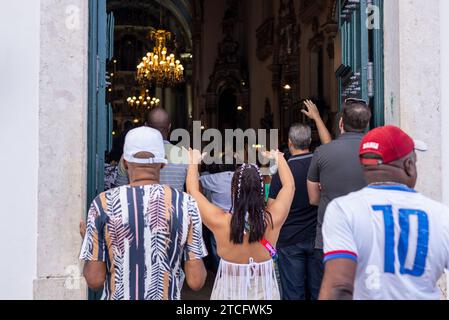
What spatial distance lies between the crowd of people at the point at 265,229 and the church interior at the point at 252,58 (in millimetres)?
2042

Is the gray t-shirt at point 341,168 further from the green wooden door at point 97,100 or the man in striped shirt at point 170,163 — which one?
the green wooden door at point 97,100

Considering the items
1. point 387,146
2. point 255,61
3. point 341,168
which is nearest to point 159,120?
point 341,168

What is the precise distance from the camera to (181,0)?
28.4 metres

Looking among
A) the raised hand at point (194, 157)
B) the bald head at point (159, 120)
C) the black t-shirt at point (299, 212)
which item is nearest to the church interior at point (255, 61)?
the bald head at point (159, 120)

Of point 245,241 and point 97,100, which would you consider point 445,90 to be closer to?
point 245,241

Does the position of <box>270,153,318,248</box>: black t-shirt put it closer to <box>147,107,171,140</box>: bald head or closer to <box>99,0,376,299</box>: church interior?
<box>99,0,376,299</box>: church interior

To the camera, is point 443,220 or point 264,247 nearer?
point 443,220

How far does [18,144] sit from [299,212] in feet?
7.49

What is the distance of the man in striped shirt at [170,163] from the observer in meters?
5.20

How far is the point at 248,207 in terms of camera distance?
3883 millimetres

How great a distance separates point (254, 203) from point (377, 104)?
1961 mm

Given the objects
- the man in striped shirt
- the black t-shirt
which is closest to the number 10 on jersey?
the black t-shirt
